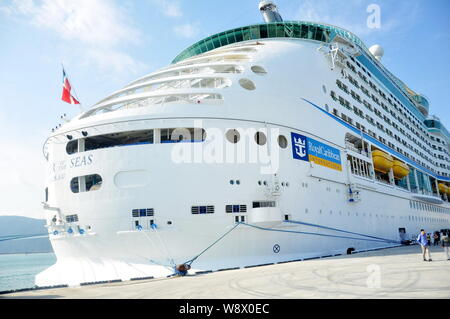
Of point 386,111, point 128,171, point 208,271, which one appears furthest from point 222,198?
point 386,111

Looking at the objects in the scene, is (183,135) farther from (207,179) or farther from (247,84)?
(247,84)

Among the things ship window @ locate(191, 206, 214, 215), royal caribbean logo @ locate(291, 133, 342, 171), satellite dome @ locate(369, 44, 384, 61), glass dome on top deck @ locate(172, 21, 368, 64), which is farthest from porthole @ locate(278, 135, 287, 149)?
satellite dome @ locate(369, 44, 384, 61)

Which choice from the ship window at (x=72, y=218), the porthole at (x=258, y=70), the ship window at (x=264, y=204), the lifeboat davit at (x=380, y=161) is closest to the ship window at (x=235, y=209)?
the ship window at (x=264, y=204)

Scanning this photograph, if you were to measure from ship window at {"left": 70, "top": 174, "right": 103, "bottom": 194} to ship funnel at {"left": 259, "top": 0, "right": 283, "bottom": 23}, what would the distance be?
20.5 metres

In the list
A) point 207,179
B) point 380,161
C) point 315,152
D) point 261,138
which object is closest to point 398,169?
point 380,161

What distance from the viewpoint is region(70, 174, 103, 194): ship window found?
41.0ft

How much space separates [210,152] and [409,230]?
22.6m

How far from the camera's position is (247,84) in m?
14.9

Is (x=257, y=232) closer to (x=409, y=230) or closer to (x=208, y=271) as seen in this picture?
(x=208, y=271)

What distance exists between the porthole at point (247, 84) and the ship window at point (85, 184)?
7475 mm

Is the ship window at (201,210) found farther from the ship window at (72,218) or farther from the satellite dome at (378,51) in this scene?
the satellite dome at (378,51)

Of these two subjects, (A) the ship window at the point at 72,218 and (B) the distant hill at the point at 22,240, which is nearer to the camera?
(A) the ship window at the point at 72,218

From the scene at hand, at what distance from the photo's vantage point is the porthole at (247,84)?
14.6 meters
